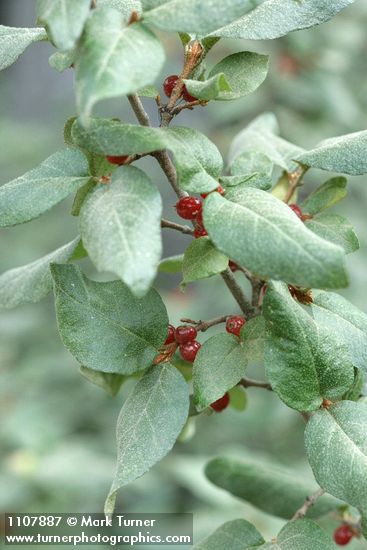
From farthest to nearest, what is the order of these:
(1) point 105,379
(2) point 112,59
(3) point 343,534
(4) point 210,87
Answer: (3) point 343,534
(1) point 105,379
(4) point 210,87
(2) point 112,59

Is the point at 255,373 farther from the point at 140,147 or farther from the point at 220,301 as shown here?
the point at 140,147

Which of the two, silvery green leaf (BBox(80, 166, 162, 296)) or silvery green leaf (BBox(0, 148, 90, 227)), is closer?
silvery green leaf (BBox(80, 166, 162, 296))

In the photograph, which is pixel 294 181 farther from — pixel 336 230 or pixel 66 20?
pixel 66 20

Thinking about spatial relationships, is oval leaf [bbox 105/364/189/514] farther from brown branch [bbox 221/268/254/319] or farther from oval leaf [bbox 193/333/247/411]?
brown branch [bbox 221/268/254/319]

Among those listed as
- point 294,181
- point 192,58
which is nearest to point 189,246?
point 192,58

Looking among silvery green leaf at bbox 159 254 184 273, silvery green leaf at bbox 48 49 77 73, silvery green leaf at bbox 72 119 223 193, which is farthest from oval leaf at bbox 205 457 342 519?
silvery green leaf at bbox 48 49 77 73

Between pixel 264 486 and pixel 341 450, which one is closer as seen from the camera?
pixel 341 450

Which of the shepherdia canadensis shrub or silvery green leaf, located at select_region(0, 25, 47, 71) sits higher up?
silvery green leaf, located at select_region(0, 25, 47, 71)
